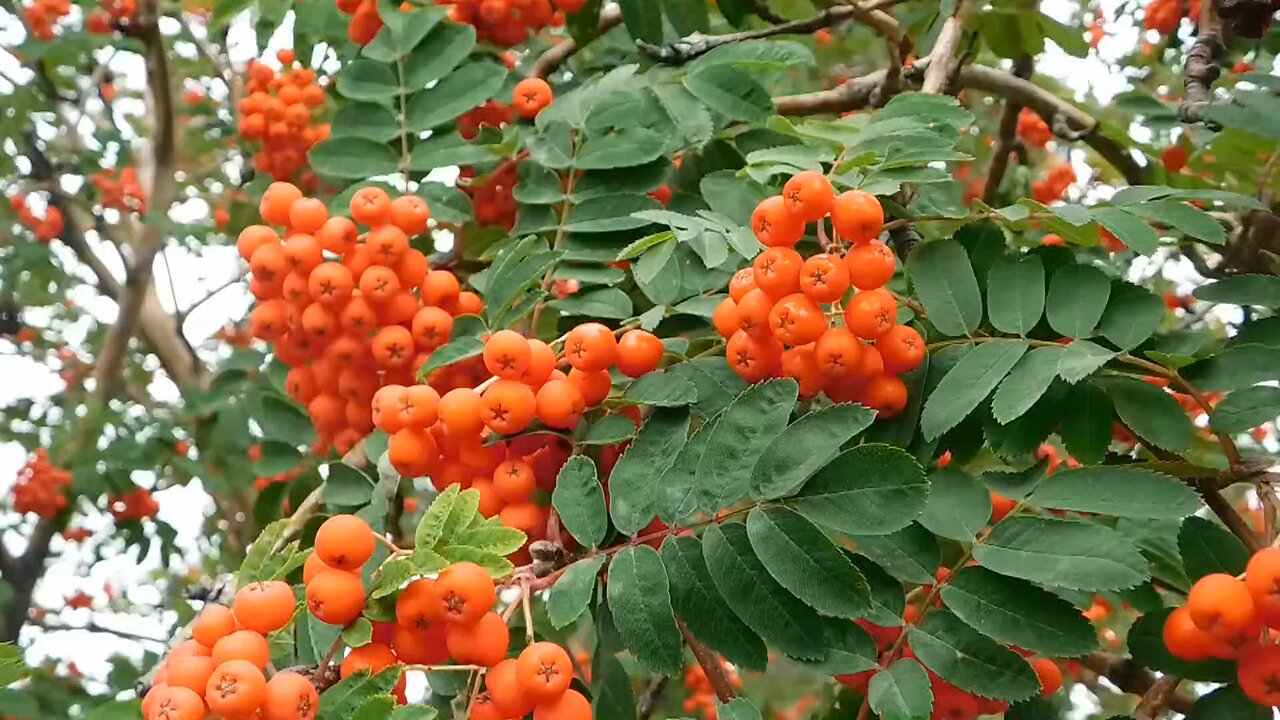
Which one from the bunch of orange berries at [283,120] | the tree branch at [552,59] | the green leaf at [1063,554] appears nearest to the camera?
the green leaf at [1063,554]

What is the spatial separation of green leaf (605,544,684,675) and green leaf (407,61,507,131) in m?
0.96

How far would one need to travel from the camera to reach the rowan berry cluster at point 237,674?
0.86 metres

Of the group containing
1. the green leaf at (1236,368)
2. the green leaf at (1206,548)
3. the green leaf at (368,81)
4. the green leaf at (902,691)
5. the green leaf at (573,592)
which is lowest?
the green leaf at (1206,548)

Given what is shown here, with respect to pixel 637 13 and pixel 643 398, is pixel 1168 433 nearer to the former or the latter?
pixel 643 398

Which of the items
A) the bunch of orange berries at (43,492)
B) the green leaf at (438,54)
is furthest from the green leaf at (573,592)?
the bunch of orange berries at (43,492)

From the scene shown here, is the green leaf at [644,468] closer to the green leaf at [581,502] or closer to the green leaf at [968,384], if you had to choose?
the green leaf at [581,502]

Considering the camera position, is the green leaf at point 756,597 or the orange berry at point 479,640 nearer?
the orange berry at point 479,640

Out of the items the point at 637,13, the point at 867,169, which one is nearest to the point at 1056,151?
the point at 637,13

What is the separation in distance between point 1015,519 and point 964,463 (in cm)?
17

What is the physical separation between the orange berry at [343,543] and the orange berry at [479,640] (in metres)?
0.11

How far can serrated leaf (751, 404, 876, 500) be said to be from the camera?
1.03 m

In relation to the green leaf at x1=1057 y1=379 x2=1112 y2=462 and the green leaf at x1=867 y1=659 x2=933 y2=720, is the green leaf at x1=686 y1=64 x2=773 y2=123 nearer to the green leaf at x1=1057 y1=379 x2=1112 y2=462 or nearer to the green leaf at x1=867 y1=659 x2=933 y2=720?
the green leaf at x1=1057 y1=379 x2=1112 y2=462

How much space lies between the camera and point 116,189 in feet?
14.1

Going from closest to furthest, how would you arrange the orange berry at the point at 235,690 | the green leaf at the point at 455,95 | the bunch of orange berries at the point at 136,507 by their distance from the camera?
1. the orange berry at the point at 235,690
2. the green leaf at the point at 455,95
3. the bunch of orange berries at the point at 136,507
